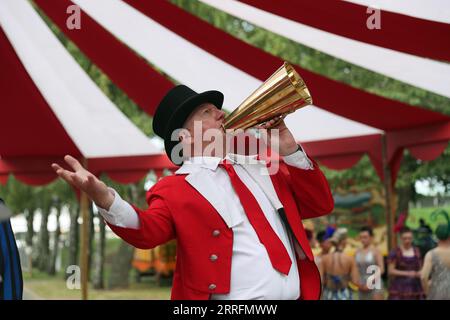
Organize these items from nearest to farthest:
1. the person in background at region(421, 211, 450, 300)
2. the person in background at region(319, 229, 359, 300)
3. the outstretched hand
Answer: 1. the outstretched hand
2. the person in background at region(421, 211, 450, 300)
3. the person in background at region(319, 229, 359, 300)

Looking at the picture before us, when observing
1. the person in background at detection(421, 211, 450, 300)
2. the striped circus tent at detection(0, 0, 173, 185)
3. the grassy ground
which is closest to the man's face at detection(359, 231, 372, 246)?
the person in background at detection(421, 211, 450, 300)

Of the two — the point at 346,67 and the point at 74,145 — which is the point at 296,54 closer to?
the point at 346,67

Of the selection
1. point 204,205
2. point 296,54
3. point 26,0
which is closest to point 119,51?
point 26,0

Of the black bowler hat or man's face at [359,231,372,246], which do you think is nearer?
the black bowler hat

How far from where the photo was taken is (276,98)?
7.48 ft

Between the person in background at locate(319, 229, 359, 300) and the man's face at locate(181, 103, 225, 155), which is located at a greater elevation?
Answer: the man's face at locate(181, 103, 225, 155)

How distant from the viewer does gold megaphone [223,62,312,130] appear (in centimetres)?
228

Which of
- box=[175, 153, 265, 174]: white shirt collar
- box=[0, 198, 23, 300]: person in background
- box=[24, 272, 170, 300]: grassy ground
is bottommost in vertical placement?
box=[24, 272, 170, 300]: grassy ground

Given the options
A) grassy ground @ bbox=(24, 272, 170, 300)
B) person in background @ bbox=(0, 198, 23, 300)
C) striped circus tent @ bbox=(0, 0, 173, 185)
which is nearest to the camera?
person in background @ bbox=(0, 198, 23, 300)

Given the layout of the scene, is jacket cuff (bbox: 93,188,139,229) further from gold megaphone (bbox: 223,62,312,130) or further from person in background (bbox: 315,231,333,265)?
person in background (bbox: 315,231,333,265)

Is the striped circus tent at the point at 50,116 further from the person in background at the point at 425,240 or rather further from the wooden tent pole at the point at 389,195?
the person in background at the point at 425,240

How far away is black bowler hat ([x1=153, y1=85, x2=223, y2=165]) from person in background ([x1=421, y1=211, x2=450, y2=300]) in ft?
11.3

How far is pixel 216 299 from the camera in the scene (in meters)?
2.19

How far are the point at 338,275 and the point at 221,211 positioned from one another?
416 centimetres
